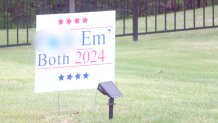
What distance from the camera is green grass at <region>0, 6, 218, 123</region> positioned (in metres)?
7.30

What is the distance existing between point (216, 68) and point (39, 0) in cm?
742

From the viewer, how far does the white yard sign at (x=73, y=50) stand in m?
6.83

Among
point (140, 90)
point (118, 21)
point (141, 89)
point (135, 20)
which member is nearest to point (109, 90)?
point (140, 90)

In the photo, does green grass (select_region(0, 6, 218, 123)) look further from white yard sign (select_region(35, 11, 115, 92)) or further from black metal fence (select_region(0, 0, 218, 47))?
black metal fence (select_region(0, 0, 218, 47))

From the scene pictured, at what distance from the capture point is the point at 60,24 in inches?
270

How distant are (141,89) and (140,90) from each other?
0.41 ft

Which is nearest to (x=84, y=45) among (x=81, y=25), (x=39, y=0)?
(x=81, y=25)

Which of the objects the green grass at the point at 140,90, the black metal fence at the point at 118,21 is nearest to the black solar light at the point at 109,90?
the green grass at the point at 140,90

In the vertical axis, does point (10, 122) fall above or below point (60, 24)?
below

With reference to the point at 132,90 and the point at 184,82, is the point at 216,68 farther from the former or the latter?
the point at 132,90

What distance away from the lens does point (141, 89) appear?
9.30 meters

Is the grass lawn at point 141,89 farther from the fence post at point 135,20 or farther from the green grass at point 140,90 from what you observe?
the fence post at point 135,20

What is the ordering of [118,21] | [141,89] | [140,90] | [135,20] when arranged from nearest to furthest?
[140,90]
[141,89]
[135,20]
[118,21]

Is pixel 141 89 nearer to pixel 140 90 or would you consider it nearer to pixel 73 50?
pixel 140 90
